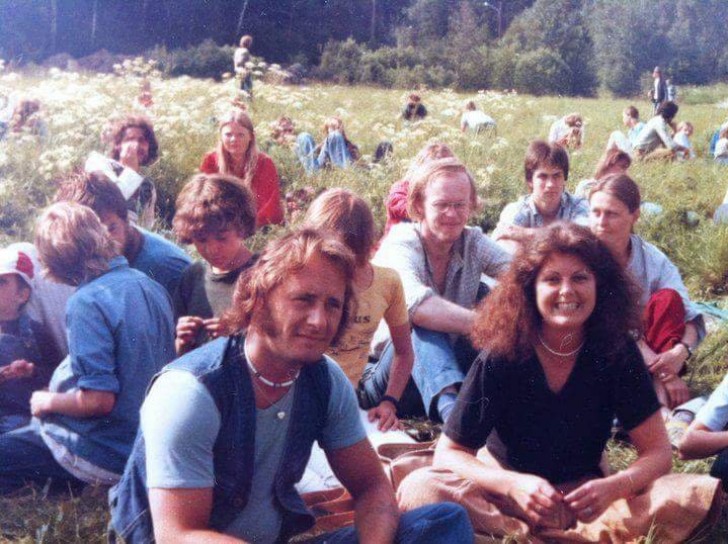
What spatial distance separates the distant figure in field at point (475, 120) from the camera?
28.6ft

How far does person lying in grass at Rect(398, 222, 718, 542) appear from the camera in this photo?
8.10ft

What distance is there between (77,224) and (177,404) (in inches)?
48.4

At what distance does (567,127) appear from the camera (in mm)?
8867

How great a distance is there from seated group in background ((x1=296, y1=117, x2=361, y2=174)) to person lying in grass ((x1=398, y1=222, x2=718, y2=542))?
5.30 m

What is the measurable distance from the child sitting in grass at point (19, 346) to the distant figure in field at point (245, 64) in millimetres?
4306

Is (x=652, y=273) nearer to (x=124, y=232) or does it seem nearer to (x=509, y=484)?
(x=509, y=484)

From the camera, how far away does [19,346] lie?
3229 millimetres

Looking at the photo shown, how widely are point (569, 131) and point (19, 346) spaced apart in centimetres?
681

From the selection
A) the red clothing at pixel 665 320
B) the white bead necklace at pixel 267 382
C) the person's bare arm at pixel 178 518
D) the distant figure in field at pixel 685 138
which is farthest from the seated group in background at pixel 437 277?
the distant figure in field at pixel 685 138

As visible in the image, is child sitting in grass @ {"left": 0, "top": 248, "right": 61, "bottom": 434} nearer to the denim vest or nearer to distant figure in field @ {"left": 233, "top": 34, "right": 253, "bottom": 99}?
the denim vest

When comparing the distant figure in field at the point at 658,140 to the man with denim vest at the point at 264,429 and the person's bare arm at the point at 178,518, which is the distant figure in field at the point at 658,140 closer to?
the man with denim vest at the point at 264,429

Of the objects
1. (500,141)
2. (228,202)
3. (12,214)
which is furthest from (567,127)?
(228,202)

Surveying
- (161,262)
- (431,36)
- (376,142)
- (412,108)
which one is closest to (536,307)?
(161,262)

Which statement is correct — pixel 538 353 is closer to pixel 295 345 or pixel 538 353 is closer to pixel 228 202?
pixel 295 345
